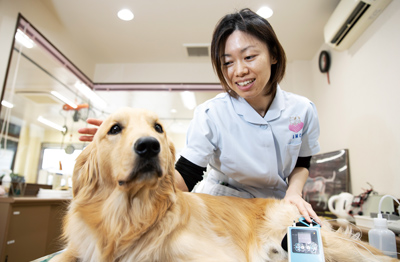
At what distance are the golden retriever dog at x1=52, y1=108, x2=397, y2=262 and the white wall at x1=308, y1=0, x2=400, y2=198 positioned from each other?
170 cm

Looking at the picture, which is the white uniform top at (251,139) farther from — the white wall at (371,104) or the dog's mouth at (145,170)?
the white wall at (371,104)

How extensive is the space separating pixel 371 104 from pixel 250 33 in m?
2.05

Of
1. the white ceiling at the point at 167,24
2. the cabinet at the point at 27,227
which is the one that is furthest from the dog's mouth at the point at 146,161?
the white ceiling at the point at 167,24

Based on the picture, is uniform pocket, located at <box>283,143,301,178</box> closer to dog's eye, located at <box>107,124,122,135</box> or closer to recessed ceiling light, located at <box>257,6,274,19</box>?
dog's eye, located at <box>107,124,122,135</box>

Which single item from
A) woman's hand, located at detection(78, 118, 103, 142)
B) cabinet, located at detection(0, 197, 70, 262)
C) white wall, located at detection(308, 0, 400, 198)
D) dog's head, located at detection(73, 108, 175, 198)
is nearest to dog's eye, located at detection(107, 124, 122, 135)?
dog's head, located at detection(73, 108, 175, 198)

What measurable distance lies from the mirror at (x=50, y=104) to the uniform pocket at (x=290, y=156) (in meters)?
2.03

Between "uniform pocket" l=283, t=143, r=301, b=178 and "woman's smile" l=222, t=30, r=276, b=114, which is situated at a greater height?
"woman's smile" l=222, t=30, r=276, b=114

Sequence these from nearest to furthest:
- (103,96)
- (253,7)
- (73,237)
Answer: (73,237) < (253,7) < (103,96)

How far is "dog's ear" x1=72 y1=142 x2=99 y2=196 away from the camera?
105 cm

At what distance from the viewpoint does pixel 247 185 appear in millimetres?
1621

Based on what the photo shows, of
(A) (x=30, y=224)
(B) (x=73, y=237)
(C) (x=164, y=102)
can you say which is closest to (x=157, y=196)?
(B) (x=73, y=237)

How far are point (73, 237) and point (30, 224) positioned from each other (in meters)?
2.20

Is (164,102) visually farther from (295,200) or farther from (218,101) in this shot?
(295,200)

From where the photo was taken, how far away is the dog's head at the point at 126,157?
35.9 inches
